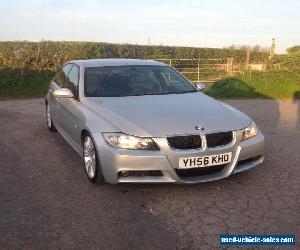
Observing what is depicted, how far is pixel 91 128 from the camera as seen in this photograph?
505 centimetres

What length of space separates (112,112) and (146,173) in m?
0.95

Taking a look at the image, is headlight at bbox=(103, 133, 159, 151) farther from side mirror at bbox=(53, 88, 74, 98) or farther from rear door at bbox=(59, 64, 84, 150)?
side mirror at bbox=(53, 88, 74, 98)

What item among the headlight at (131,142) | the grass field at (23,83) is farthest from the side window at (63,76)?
the grass field at (23,83)

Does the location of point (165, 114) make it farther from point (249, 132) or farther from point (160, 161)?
point (249, 132)

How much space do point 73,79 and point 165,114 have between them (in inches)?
84.9

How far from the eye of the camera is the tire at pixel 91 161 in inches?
194

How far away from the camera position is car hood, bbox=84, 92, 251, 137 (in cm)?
466

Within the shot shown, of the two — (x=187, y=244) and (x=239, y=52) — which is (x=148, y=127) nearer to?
(x=187, y=244)

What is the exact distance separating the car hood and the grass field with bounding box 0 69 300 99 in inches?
383

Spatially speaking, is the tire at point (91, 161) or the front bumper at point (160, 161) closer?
the front bumper at point (160, 161)

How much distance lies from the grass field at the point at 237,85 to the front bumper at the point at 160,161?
410 inches

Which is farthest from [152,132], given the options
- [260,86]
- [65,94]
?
[260,86]

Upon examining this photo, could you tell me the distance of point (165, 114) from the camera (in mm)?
5008

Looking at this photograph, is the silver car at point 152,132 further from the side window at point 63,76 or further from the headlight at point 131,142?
the side window at point 63,76
